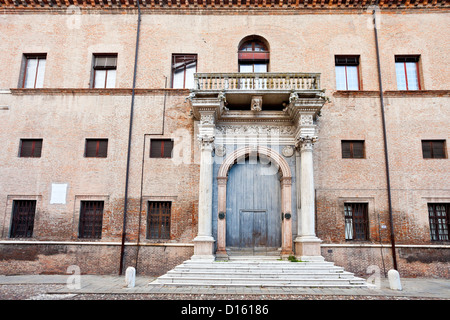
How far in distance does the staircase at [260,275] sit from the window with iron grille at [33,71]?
11.4m

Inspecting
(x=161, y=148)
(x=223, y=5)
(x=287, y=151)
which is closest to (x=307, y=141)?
(x=287, y=151)

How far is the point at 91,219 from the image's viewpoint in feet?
46.4

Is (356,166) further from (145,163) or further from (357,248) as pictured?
(145,163)

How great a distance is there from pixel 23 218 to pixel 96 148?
4.34 meters

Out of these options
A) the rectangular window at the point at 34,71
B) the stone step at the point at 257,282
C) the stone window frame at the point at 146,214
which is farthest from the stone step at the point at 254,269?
the rectangular window at the point at 34,71

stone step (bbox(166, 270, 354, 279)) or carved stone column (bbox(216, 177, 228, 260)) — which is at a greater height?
carved stone column (bbox(216, 177, 228, 260))

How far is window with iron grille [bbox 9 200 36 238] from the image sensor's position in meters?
14.1

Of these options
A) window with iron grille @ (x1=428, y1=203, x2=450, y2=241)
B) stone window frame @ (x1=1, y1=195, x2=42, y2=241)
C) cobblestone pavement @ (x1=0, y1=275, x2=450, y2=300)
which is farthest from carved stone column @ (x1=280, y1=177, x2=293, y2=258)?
stone window frame @ (x1=1, y1=195, x2=42, y2=241)

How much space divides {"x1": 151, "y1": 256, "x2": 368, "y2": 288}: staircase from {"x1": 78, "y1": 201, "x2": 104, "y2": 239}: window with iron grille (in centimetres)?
463

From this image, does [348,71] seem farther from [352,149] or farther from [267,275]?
[267,275]

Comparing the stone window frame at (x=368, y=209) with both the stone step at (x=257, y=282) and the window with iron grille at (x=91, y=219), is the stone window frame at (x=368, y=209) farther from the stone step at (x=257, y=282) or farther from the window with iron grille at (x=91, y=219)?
the window with iron grille at (x=91, y=219)

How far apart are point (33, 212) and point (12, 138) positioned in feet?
11.7

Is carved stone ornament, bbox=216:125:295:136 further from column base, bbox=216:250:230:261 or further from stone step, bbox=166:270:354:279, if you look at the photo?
stone step, bbox=166:270:354:279

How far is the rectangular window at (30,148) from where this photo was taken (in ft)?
48.4
